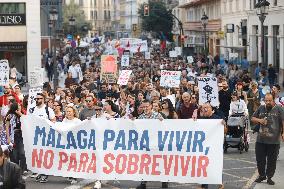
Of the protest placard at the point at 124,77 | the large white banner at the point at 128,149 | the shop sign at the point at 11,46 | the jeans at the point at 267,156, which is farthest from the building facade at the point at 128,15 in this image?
the jeans at the point at 267,156

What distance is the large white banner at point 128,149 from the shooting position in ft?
39.4

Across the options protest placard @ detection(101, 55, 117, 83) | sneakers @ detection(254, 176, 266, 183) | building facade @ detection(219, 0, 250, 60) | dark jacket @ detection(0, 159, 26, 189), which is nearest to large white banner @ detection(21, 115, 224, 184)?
sneakers @ detection(254, 176, 266, 183)

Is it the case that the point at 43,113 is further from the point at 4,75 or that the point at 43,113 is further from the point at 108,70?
the point at 108,70

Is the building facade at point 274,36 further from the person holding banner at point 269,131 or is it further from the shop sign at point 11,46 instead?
the person holding banner at point 269,131

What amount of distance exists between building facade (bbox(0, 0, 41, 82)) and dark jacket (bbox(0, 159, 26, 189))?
34575 mm

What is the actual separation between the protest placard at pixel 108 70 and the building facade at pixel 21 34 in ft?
56.1

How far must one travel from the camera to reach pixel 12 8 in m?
42.8

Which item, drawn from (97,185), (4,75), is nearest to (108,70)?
(4,75)

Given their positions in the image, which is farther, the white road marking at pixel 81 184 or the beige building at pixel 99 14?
the beige building at pixel 99 14

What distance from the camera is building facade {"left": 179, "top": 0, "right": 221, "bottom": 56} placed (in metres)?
67.4

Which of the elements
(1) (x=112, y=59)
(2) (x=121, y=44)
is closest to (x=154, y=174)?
(1) (x=112, y=59)

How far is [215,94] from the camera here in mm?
17156

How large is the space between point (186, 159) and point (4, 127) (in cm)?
374

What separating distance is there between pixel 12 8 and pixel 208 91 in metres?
→ 27.5
